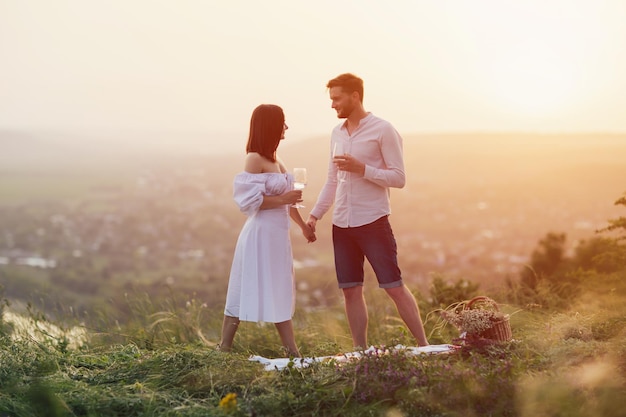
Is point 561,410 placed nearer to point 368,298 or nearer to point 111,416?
point 111,416

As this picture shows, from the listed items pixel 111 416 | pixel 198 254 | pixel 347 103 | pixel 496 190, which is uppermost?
pixel 347 103

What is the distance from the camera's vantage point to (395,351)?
3914mm

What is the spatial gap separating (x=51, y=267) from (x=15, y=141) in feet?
102

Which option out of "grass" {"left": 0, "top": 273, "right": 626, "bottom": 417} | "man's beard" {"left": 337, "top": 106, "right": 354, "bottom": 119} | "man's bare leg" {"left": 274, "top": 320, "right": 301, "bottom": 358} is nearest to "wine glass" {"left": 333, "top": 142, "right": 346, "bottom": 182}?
"man's beard" {"left": 337, "top": 106, "right": 354, "bottom": 119}

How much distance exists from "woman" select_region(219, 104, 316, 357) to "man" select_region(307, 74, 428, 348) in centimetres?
38

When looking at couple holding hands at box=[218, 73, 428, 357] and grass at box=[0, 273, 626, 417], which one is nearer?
grass at box=[0, 273, 626, 417]

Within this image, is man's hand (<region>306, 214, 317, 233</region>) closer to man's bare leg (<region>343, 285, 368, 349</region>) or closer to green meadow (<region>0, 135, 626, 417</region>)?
green meadow (<region>0, 135, 626, 417</region>)

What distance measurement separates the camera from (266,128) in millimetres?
4531

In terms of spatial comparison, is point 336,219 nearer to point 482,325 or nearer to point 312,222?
point 312,222

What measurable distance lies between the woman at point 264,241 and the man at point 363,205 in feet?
1.25

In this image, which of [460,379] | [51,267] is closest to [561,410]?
[460,379]

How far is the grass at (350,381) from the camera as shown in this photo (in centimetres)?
323

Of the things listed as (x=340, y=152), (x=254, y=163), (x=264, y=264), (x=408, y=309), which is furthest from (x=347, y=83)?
(x=408, y=309)

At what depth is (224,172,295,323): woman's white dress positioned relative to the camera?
4.64 m
